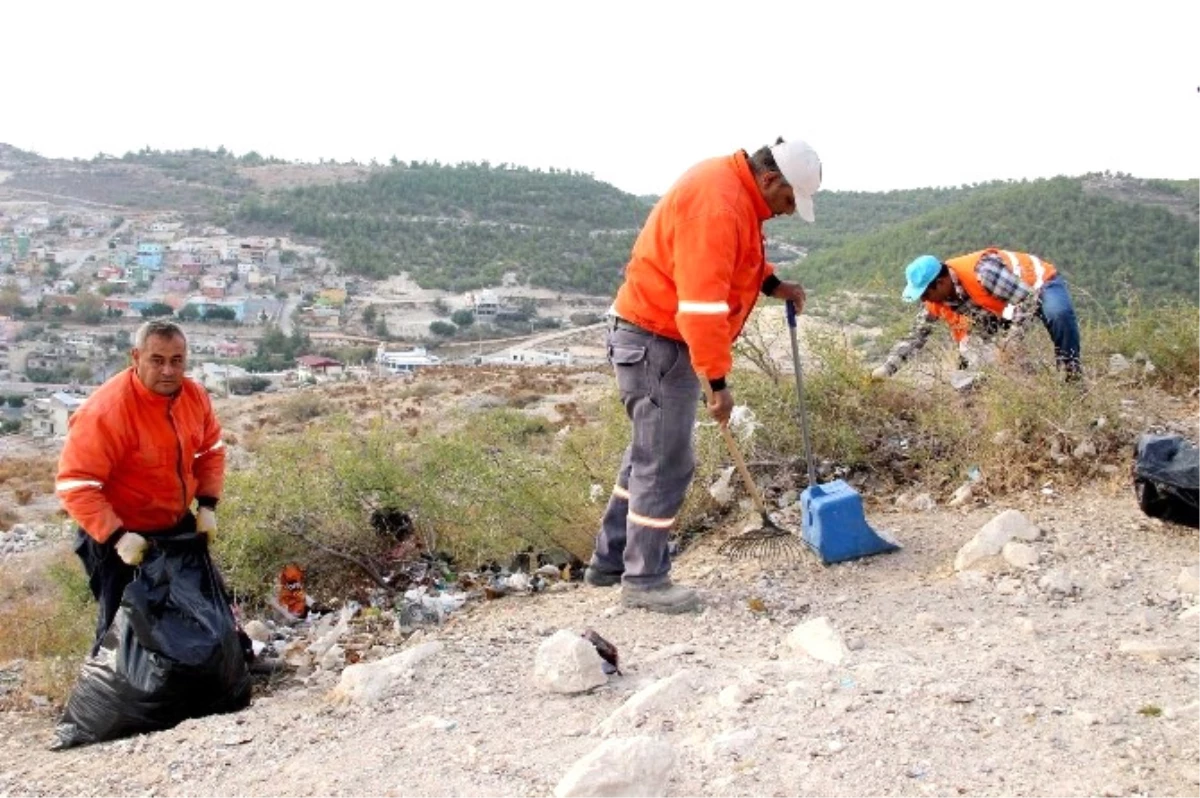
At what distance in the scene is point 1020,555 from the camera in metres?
3.67

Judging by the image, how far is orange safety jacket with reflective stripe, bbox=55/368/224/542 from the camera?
335 cm

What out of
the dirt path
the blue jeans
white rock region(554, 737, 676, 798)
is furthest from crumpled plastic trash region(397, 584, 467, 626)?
the blue jeans

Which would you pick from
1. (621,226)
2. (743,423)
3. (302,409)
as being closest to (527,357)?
(302,409)

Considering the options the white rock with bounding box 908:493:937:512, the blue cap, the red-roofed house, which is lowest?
the red-roofed house

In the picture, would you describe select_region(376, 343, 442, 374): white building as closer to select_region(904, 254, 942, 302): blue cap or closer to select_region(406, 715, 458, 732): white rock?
select_region(904, 254, 942, 302): blue cap

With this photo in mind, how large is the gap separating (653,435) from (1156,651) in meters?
1.66

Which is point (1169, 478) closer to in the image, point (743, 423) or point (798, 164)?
point (798, 164)

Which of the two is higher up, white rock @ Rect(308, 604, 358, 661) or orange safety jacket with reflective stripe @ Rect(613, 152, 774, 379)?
orange safety jacket with reflective stripe @ Rect(613, 152, 774, 379)

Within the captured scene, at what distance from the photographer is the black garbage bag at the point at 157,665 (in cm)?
335

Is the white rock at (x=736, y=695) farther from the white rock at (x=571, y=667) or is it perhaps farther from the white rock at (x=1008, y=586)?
the white rock at (x=1008, y=586)

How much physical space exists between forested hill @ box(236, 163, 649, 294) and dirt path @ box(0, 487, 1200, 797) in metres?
57.0

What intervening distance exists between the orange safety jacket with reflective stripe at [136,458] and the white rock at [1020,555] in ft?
9.66

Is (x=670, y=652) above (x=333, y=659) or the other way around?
above

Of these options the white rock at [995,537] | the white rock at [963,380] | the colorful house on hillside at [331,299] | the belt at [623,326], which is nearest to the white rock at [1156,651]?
the white rock at [995,537]
